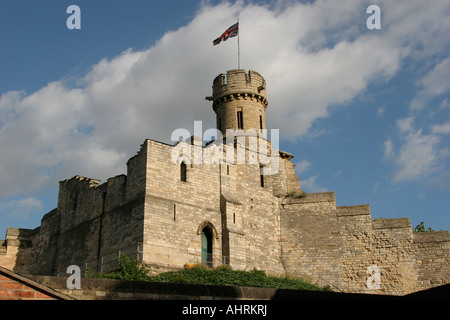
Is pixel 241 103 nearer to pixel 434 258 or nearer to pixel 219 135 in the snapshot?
pixel 219 135

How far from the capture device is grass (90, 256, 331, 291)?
21.6 meters

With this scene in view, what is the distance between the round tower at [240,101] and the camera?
31.9 meters

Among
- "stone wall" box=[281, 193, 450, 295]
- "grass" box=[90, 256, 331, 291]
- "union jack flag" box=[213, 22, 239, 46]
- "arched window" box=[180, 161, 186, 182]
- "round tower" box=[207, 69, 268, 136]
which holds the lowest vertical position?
"grass" box=[90, 256, 331, 291]

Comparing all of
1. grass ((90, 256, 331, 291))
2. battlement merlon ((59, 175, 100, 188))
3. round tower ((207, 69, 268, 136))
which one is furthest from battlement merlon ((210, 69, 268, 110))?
grass ((90, 256, 331, 291))

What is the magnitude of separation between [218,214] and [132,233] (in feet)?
15.0

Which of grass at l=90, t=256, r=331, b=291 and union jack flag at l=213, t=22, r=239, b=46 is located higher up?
union jack flag at l=213, t=22, r=239, b=46

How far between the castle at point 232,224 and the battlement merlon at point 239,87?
13 cm

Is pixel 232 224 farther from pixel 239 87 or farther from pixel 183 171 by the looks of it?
pixel 239 87

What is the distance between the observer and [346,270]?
28.1 metres

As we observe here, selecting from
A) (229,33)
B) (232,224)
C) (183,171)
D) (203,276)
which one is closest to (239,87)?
Answer: (229,33)

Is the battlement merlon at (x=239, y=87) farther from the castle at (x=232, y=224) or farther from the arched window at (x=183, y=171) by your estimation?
the arched window at (x=183, y=171)

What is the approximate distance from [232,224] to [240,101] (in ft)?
26.9

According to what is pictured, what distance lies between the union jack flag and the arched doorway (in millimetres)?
11476

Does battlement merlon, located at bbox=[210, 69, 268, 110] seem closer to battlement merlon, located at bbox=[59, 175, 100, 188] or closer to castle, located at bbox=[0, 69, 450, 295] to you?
castle, located at bbox=[0, 69, 450, 295]
